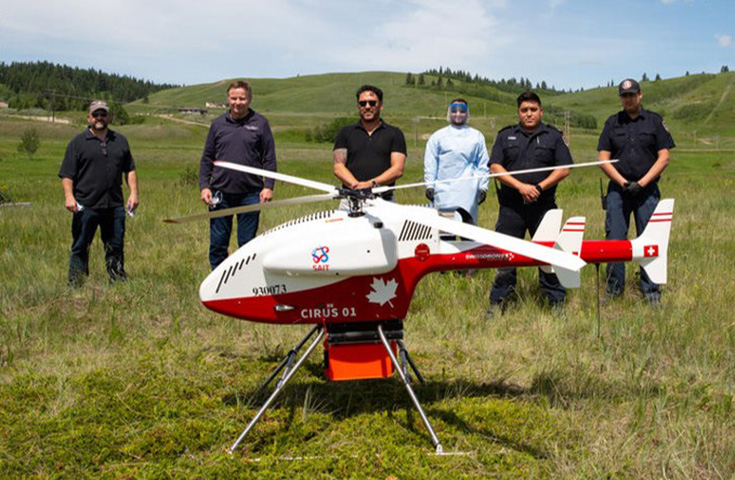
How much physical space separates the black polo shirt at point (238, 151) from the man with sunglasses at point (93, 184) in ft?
4.55

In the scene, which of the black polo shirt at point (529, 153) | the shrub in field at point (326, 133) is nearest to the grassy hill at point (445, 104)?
the shrub in field at point (326, 133)

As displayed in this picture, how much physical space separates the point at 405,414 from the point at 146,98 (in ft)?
704

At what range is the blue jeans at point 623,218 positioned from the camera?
6.75m

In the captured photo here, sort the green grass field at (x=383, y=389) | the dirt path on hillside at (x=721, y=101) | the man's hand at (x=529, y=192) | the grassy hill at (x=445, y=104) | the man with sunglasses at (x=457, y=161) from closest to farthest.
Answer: the green grass field at (x=383, y=389) < the man's hand at (x=529, y=192) < the man with sunglasses at (x=457, y=161) < the grassy hill at (x=445, y=104) < the dirt path on hillside at (x=721, y=101)

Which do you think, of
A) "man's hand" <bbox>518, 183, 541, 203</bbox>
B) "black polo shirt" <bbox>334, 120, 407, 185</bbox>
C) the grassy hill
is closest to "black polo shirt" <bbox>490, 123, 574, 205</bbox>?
"man's hand" <bbox>518, 183, 541, 203</bbox>

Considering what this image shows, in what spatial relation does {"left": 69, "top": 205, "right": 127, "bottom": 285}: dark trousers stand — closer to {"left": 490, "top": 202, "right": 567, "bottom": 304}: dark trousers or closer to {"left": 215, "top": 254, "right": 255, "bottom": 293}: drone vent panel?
{"left": 215, "top": 254, "right": 255, "bottom": 293}: drone vent panel

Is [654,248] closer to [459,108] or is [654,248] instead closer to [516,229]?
[516,229]

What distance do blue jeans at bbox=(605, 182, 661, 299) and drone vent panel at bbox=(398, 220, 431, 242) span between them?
3.68 meters

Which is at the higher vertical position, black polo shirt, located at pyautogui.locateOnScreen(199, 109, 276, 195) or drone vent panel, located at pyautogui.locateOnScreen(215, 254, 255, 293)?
black polo shirt, located at pyautogui.locateOnScreen(199, 109, 276, 195)

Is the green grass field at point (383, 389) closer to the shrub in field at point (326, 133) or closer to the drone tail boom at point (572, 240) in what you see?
the drone tail boom at point (572, 240)

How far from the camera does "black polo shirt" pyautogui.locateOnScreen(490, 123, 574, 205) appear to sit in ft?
20.9

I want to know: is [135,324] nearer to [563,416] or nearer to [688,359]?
[563,416]

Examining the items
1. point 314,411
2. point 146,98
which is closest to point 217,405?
point 314,411

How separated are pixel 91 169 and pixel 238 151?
2.11m
